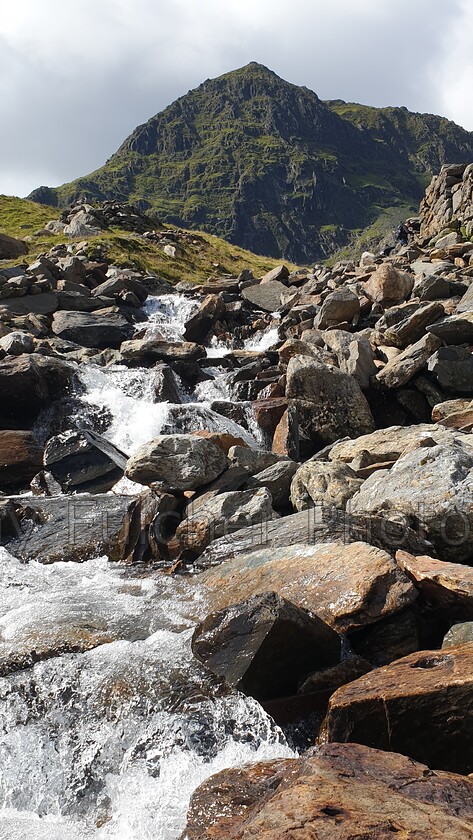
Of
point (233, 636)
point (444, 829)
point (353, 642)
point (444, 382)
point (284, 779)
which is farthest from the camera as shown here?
point (444, 382)

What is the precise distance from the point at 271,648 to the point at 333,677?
814 millimetres

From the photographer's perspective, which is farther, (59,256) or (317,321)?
(59,256)

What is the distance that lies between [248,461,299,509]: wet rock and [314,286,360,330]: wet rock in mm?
11704

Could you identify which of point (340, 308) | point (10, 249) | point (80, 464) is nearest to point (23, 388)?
point (80, 464)

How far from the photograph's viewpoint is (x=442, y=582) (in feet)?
23.7

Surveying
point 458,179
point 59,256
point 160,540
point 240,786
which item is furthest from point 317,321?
point 458,179

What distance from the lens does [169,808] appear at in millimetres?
5621

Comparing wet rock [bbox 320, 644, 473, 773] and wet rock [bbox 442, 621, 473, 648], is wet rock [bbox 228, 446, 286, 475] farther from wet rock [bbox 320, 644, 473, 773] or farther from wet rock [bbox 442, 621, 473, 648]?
wet rock [bbox 320, 644, 473, 773]

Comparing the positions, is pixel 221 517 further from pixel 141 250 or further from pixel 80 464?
pixel 141 250

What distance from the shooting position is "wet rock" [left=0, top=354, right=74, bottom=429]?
18.0 m

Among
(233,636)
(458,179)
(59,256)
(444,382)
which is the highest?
(458,179)

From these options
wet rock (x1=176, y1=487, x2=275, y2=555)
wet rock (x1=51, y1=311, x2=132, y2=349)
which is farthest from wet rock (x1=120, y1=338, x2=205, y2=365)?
wet rock (x1=176, y1=487, x2=275, y2=555)

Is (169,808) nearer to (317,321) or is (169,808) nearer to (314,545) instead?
(314,545)

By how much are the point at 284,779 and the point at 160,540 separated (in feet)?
23.2
